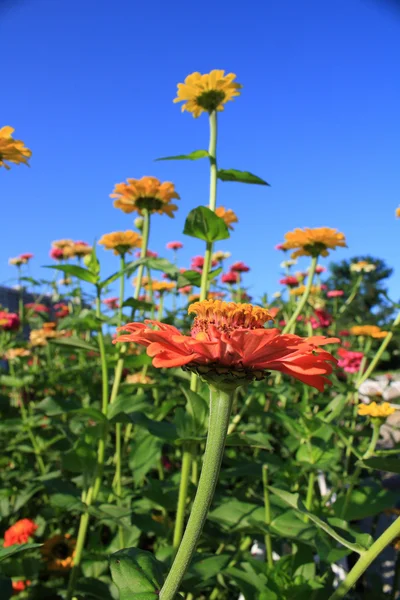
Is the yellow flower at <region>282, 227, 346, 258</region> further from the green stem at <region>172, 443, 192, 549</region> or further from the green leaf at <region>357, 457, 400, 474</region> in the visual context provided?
the green leaf at <region>357, 457, 400, 474</region>

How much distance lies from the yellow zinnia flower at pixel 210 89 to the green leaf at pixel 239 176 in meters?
0.30

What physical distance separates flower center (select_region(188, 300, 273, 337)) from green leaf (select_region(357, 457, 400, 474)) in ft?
1.26

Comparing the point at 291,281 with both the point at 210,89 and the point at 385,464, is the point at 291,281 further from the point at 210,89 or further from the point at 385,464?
the point at 385,464

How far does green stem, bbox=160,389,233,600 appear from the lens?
0.60 metres

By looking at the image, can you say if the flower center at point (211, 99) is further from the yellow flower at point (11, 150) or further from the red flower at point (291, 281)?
the red flower at point (291, 281)

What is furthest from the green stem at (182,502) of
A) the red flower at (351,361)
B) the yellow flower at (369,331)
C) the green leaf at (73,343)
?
the red flower at (351,361)

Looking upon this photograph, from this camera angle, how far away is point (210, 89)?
1689 millimetres

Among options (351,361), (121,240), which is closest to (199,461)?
(121,240)

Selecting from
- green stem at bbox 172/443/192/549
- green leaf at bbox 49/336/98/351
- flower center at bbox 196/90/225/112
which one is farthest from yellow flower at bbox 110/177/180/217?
green stem at bbox 172/443/192/549

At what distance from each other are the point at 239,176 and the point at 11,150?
709 mm

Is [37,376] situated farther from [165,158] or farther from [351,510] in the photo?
[351,510]

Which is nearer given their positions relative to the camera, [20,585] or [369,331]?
[20,585]

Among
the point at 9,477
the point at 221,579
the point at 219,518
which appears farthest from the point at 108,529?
the point at 219,518

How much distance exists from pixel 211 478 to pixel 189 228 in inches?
37.3
